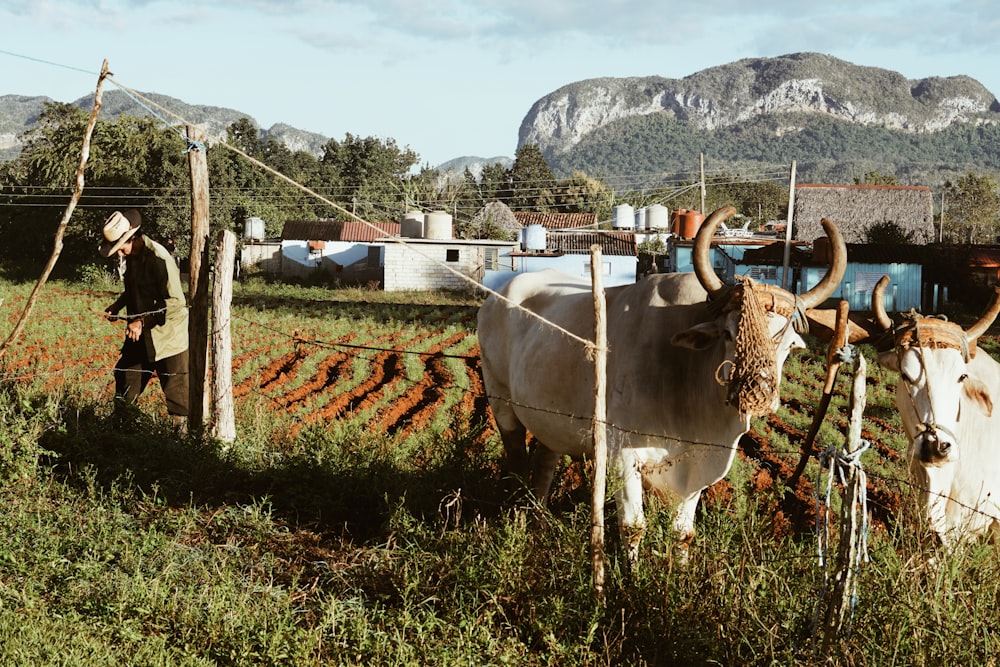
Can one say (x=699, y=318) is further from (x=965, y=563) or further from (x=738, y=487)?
(x=738, y=487)

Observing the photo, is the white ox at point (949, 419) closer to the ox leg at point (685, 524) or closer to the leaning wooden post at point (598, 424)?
the ox leg at point (685, 524)

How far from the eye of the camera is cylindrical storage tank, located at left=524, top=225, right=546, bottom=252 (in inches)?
Answer: 1150

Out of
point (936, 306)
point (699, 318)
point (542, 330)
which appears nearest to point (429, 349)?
point (542, 330)

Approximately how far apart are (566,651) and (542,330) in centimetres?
235

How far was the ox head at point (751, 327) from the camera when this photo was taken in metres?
3.97

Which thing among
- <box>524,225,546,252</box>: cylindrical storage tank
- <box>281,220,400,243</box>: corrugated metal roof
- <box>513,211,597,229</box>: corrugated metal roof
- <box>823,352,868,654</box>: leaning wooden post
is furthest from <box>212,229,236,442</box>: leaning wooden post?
<box>513,211,597,229</box>: corrugated metal roof

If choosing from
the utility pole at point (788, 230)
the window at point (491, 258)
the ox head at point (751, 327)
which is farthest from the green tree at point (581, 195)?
the ox head at point (751, 327)

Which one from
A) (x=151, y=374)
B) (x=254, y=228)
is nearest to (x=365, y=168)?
(x=254, y=228)

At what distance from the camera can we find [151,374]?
7059mm

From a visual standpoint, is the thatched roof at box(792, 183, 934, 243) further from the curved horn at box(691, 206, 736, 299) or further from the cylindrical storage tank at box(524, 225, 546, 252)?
the curved horn at box(691, 206, 736, 299)

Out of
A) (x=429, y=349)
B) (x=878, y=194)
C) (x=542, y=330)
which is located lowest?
(x=429, y=349)

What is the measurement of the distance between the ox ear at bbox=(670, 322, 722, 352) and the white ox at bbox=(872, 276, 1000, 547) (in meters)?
1.08

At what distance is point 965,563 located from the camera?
11.8 feet

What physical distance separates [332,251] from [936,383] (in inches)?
1415
